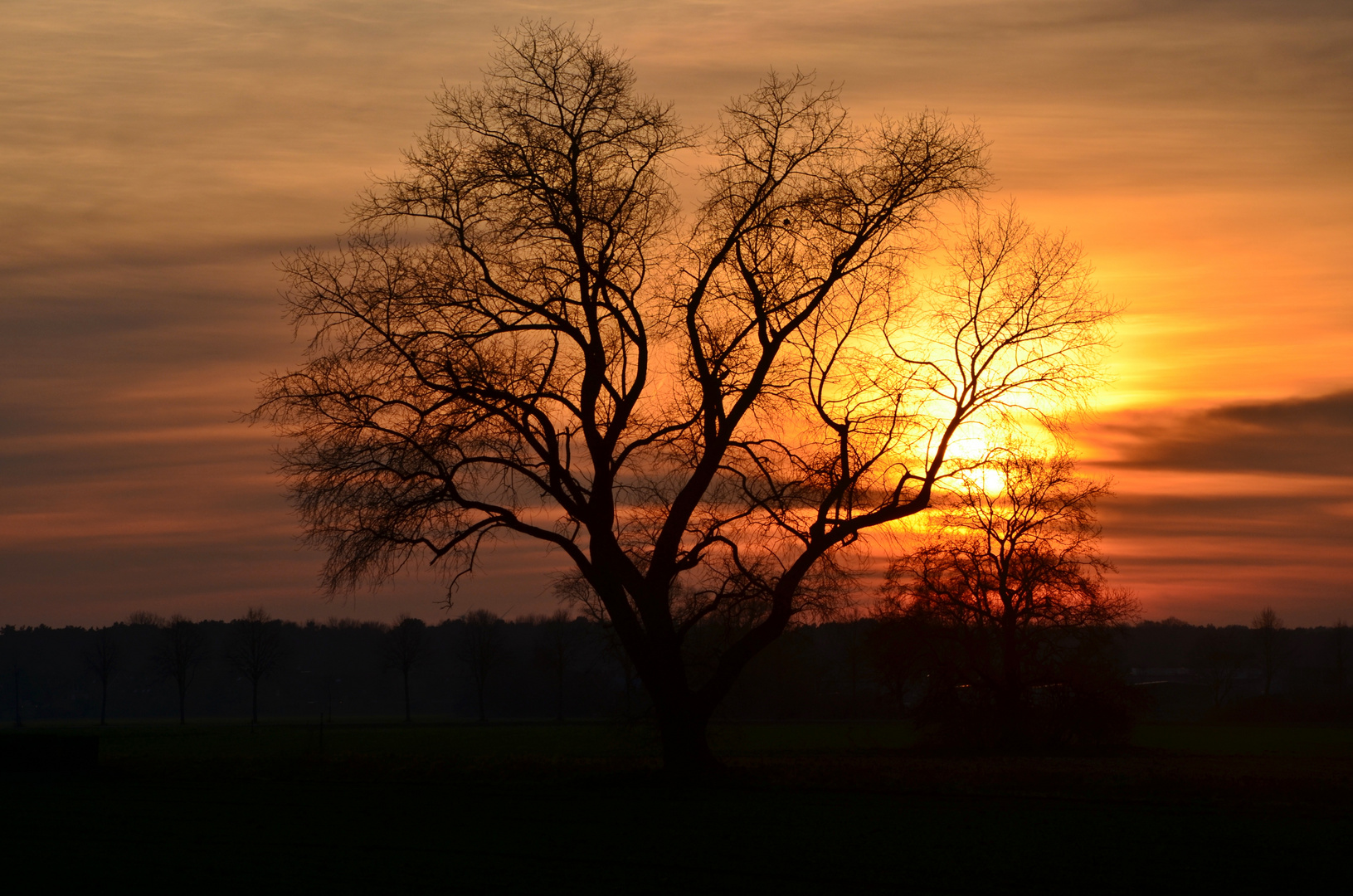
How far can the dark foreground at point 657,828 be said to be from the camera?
43.3 ft

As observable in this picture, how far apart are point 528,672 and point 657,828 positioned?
370ft

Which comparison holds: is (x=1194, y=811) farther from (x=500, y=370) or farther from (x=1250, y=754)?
(x=1250, y=754)

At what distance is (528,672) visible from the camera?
127 m

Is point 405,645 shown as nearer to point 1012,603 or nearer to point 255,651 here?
point 255,651

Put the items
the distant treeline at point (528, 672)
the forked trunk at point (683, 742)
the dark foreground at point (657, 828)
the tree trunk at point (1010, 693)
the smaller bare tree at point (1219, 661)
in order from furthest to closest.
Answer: the smaller bare tree at point (1219, 661) → the distant treeline at point (528, 672) → the tree trunk at point (1010, 693) → the forked trunk at point (683, 742) → the dark foreground at point (657, 828)

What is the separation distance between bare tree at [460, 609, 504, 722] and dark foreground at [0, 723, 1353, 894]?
87.0 meters

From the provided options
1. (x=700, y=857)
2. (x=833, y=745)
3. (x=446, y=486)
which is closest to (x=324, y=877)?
(x=700, y=857)

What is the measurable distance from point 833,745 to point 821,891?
118 ft

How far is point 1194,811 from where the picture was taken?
18.1 metres

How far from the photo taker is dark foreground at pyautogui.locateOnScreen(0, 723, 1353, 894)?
43.3 ft

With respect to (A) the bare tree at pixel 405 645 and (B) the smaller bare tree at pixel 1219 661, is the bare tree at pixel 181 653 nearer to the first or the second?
(A) the bare tree at pixel 405 645

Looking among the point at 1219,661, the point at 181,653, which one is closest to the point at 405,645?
the point at 181,653

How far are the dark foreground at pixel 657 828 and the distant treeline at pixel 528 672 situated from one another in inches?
201

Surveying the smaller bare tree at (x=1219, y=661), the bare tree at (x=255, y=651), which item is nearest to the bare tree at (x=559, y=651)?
the bare tree at (x=255, y=651)
